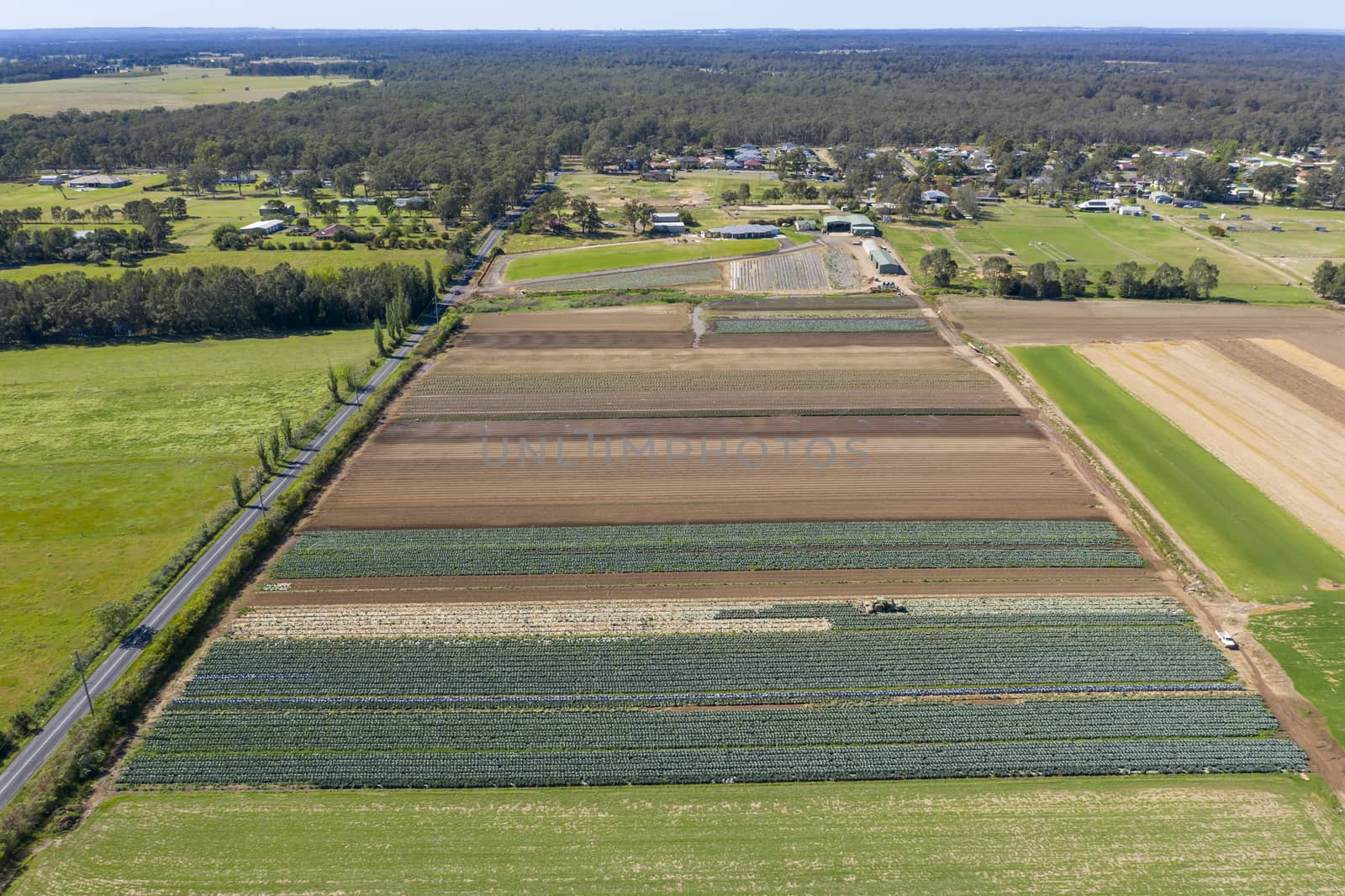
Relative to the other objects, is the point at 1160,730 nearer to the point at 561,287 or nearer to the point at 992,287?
the point at 992,287

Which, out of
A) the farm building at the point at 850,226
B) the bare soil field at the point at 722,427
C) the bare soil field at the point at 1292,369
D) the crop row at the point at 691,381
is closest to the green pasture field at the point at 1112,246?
the farm building at the point at 850,226

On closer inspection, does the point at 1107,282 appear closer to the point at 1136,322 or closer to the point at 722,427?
the point at 1136,322

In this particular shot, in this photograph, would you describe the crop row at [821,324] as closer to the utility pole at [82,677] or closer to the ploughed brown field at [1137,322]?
the ploughed brown field at [1137,322]

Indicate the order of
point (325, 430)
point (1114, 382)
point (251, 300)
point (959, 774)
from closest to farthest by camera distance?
point (959, 774), point (325, 430), point (1114, 382), point (251, 300)

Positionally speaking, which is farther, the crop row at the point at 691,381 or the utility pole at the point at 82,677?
the crop row at the point at 691,381

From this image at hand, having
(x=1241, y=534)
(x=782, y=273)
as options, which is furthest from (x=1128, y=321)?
(x=1241, y=534)

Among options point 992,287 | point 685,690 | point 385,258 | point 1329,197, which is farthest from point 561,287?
point 1329,197

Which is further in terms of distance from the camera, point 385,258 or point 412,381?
point 385,258
